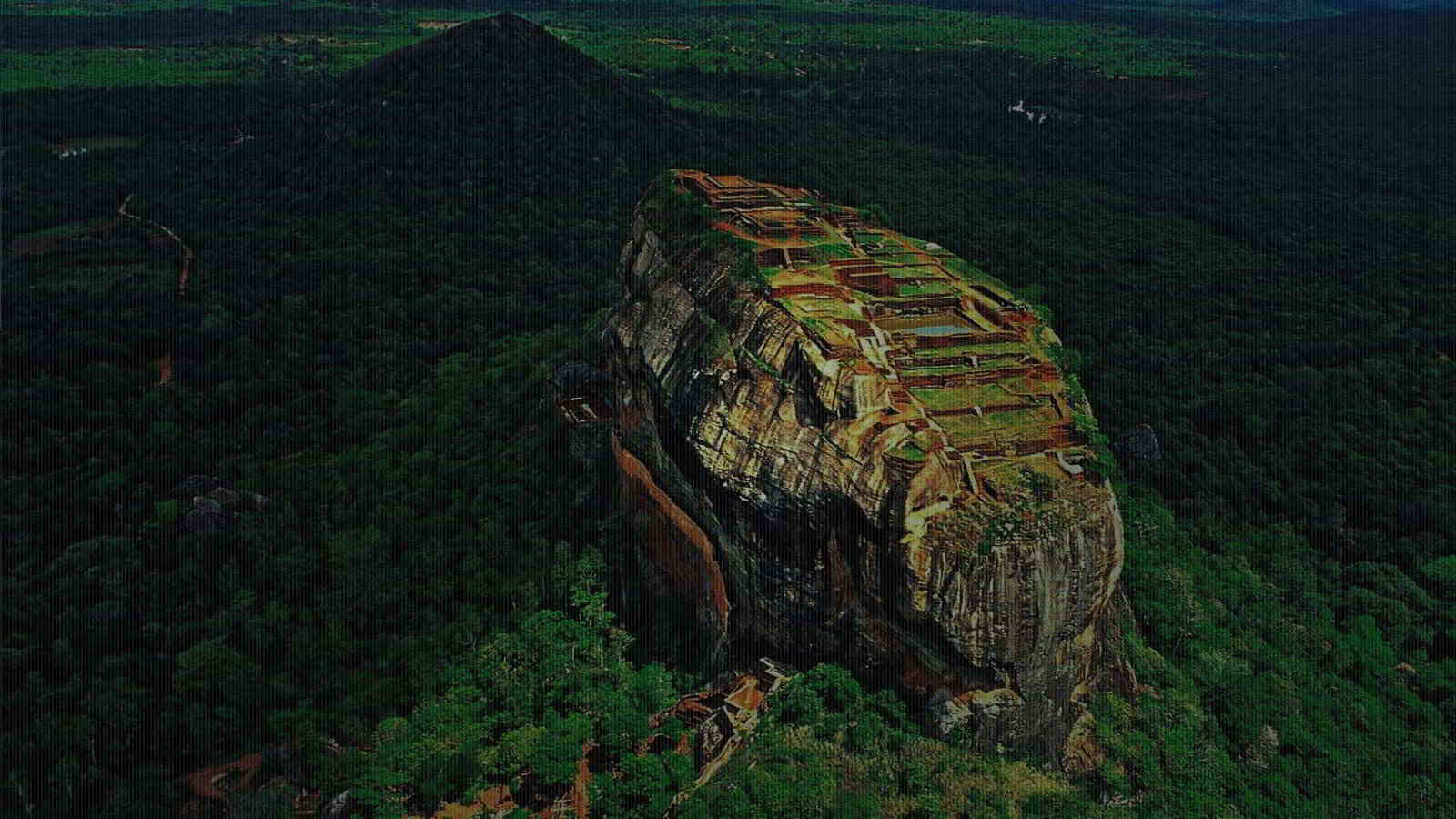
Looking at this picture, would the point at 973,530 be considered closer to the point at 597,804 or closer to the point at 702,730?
the point at 702,730

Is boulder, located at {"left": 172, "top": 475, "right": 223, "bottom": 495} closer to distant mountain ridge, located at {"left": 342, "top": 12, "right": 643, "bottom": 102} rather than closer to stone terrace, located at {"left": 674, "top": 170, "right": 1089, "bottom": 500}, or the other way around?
stone terrace, located at {"left": 674, "top": 170, "right": 1089, "bottom": 500}

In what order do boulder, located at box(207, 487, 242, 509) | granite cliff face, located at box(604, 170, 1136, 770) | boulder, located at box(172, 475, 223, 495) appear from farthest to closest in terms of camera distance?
boulder, located at box(172, 475, 223, 495), boulder, located at box(207, 487, 242, 509), granite cliff face, located at box(604, 170, 1136, 770)

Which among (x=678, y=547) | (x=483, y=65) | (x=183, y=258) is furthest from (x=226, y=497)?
(x=483, y=65)

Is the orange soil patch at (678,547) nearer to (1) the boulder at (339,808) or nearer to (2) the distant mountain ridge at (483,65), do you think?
(1) the boulder at (339,808)

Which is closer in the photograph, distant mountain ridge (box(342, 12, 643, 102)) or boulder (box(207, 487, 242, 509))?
boulder (box(207, 487, 242, 509))

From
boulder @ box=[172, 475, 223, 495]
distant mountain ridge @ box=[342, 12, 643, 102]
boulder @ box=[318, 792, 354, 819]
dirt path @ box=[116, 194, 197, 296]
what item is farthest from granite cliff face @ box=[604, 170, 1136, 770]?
distant mountain ridge @ box=[342, 12, 643, 102]

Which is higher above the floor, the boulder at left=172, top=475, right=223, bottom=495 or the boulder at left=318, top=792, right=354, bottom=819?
the boulder at left=318, top=792, right=354, bottom=819

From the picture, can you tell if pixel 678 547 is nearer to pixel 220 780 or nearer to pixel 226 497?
pixel 220 780

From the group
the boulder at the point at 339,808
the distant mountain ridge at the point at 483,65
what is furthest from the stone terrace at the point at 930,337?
the distant mountain ridge at the point at 483,65
